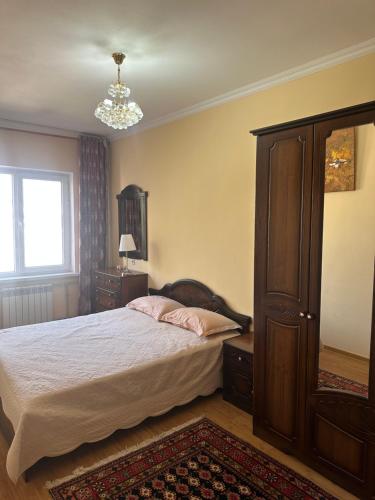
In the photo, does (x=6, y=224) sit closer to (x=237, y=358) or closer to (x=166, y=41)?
(x=166, y=41)

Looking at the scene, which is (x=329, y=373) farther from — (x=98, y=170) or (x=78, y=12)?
(x=98, y=170)

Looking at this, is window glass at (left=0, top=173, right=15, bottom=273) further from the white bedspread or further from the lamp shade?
the white bedspread

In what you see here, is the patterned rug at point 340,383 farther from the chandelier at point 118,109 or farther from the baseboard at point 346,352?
the chandelier at point 118,109

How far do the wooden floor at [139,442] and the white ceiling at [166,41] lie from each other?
2680 mm

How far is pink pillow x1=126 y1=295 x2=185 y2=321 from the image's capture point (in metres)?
3.46

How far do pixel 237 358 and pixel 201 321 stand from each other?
17.8 inches

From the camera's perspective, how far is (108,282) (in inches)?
171

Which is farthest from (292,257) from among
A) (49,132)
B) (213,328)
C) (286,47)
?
(49,132)

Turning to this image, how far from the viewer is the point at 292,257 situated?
2.10 meters

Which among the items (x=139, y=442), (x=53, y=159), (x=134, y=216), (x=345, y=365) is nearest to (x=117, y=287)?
(x=134, y=216)

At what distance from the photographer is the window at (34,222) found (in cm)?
431

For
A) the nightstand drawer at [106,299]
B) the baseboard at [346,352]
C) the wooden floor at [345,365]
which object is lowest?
the nightstand drawer at [106,299]

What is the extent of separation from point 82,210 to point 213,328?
2.69m

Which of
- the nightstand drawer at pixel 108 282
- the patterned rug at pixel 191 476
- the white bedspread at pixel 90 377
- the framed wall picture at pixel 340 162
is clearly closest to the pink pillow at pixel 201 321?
the white bedspread at pixel 90 377
